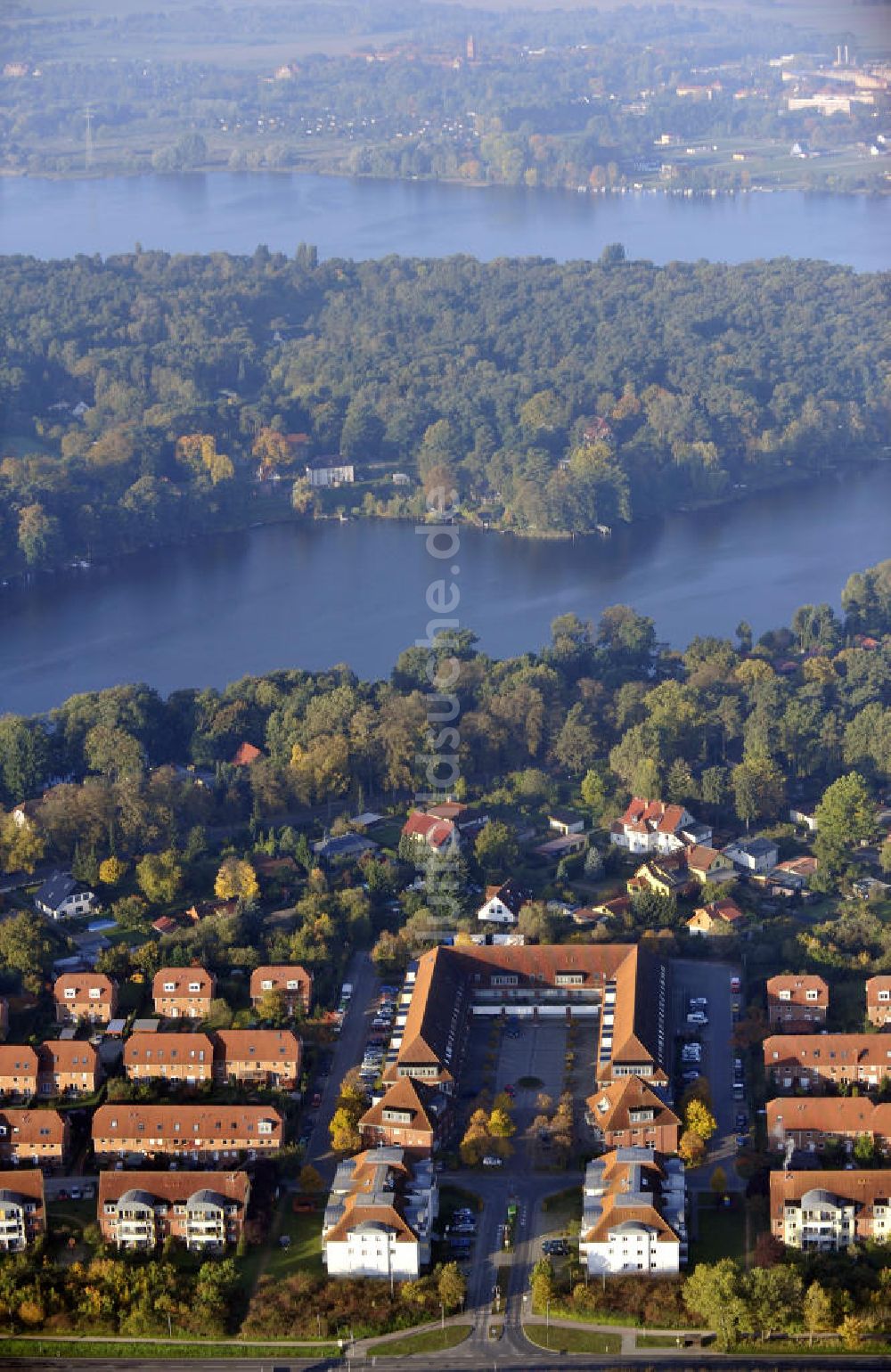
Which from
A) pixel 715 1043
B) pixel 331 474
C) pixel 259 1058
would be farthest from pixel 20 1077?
pixel 331 474

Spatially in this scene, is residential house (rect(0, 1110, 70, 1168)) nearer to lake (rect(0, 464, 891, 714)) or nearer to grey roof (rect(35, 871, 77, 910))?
grey roof (rect(35, 871, 77, 910))

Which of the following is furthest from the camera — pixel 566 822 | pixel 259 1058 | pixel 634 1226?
pixel 566 822

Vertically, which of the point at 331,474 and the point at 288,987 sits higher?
the point at 331,474

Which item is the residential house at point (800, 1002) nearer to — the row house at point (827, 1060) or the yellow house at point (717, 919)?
the row house at point (827, 1060)

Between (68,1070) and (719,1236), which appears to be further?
(68,1070)

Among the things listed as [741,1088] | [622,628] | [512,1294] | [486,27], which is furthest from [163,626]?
[486,27]

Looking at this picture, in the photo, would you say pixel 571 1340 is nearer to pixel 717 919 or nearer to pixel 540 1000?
pixel 540 1000

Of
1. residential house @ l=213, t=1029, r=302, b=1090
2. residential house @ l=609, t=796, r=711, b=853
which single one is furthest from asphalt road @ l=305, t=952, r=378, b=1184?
residential house @ l=609, t=796, r=711, b=853

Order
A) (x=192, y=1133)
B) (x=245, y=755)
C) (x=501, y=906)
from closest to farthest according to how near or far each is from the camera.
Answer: (x=192, y=1133), (x=501, y=906), (x=245, y=755)

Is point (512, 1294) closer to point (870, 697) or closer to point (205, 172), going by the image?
point (870, 697)
